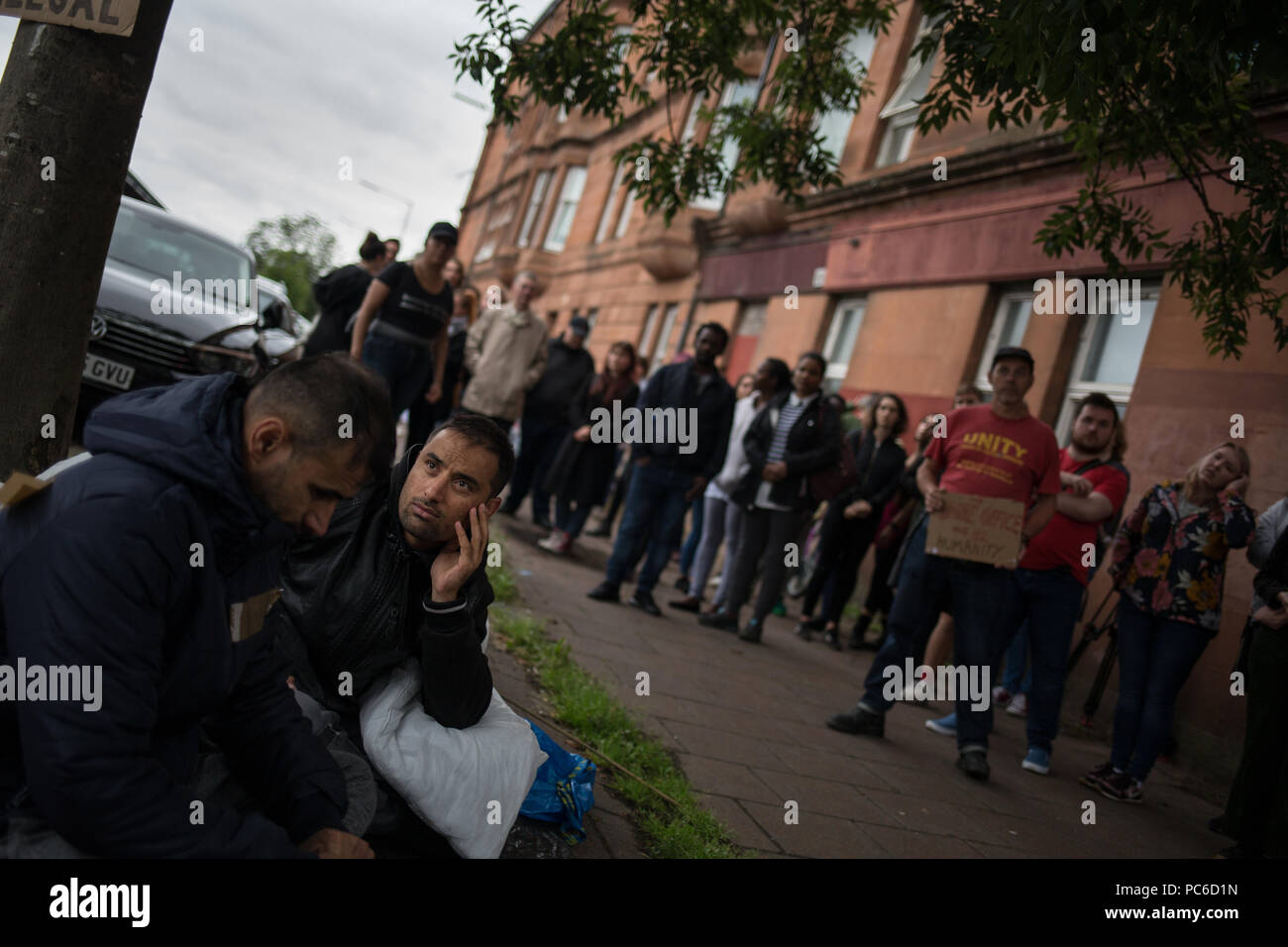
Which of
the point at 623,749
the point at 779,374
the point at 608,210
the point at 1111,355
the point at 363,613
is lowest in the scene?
the point at 623,749

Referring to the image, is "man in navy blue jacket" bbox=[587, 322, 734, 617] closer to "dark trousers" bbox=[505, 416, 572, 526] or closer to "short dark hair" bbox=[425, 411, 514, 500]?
"dark trousers" bbox=[505, 416, 572, 526]

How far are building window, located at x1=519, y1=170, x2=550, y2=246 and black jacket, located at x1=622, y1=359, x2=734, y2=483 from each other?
26.5 m

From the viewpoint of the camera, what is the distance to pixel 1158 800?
640cm

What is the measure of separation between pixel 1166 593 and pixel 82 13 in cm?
572

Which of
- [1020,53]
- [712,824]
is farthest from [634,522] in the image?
[1020,53]

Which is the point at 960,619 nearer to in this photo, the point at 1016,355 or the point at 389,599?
the point at 1016,355

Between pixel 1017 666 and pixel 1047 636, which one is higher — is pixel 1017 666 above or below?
below

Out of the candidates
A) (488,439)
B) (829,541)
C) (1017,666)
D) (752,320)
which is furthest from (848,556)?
(752,320)

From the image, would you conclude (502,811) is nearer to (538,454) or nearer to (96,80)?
(96,80)

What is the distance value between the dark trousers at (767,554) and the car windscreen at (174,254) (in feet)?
18.4

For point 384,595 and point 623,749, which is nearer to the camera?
point 384,595

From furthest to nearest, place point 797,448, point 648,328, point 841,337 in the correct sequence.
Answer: point 648,328
point 841,337
point 797,448

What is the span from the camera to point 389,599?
3.05m
